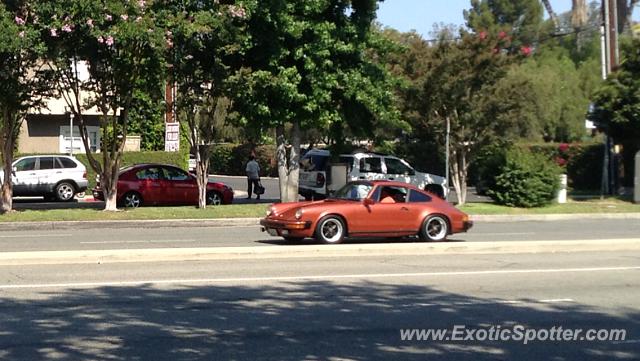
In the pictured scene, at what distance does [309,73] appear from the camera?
81.6 feet

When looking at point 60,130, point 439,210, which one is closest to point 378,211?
point 439,210

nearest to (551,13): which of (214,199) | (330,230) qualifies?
(214,199)

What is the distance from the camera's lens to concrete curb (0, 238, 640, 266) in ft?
43.9

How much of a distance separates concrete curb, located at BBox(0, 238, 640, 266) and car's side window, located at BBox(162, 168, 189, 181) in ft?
43.2

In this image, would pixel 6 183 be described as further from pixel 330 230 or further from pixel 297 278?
pixel 297 278

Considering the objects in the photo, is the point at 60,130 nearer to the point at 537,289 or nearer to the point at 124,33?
the point at 124,33

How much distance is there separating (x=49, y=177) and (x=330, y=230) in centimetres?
1657

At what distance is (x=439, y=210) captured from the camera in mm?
17312

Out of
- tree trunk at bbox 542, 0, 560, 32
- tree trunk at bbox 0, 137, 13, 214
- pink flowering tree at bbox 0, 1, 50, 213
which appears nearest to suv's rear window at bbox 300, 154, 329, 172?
pink flowering tree at bbox 0, 1, 50, 213

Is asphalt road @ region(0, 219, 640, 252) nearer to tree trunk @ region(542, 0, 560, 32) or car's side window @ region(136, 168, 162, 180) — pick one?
car's side window @ region(136, 168, 162, 180)

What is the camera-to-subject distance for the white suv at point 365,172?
28906 millimetres

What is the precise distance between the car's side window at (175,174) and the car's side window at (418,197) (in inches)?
477

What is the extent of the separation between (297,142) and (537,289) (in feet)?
53.8

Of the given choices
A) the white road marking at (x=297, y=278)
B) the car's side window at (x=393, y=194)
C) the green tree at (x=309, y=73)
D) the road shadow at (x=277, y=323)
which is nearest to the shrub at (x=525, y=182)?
the green tree at (x=309, y=73)
